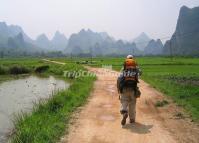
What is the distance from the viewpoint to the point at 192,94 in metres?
17.5

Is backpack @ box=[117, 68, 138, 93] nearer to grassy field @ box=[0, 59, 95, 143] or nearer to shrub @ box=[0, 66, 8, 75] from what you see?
grassy field @ box=[0, 59, 95, 143]

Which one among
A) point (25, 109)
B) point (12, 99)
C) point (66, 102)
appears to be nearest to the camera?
point (66, 102)

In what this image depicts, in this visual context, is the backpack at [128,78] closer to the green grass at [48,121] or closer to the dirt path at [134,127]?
the dirt path at [134,127]

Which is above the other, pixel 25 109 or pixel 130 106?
pixel 130 106

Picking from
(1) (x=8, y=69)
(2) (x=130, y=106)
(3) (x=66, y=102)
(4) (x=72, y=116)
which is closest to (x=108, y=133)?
(2) (x=130, y=106)

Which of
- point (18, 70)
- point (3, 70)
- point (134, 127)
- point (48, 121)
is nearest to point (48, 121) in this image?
point (48, 121)

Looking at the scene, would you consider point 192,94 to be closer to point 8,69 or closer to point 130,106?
point 130,106

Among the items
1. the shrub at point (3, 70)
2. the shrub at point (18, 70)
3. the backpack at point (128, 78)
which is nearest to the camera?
the backpack at point (128, 78)

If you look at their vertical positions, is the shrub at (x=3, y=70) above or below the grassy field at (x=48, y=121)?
below

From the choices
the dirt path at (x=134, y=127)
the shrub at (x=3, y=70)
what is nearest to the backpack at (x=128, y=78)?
the dirt path at (x=134, y=127)

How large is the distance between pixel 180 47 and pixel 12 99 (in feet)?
604

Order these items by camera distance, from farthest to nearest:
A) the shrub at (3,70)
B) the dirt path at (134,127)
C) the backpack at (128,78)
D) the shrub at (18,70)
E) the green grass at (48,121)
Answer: the shrub at (18,70), the shrub at (3,70), the backpack at (128,78), the green grass at (48,121), the dirt path at (134,127)

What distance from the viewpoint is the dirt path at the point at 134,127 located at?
28.9 ft

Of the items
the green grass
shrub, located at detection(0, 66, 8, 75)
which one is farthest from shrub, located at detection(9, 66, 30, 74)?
the green grass
